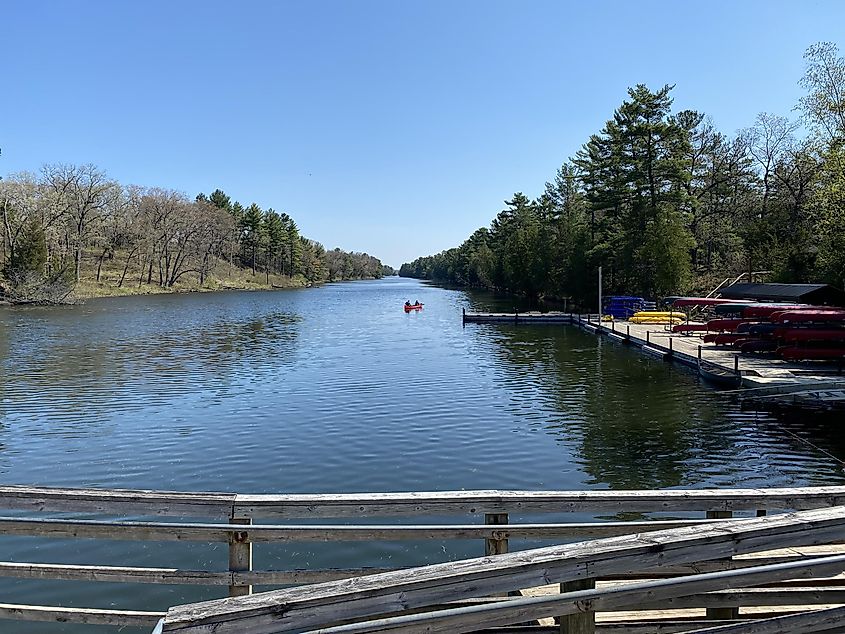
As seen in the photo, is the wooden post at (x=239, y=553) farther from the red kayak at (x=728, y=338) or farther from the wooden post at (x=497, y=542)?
the red kayak at (x=728, y=338)

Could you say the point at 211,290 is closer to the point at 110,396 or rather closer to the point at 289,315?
the point at 289,315

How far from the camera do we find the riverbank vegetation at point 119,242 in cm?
6850

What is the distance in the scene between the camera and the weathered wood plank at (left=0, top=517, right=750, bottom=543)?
4348 millimetres

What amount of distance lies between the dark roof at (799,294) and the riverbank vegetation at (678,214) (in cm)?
125

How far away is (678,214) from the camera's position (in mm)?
52781

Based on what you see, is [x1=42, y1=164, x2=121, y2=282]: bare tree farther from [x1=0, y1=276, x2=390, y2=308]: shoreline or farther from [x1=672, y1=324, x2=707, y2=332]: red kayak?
[x1=672, y1=324, x2=707, y2=332]: red kayak

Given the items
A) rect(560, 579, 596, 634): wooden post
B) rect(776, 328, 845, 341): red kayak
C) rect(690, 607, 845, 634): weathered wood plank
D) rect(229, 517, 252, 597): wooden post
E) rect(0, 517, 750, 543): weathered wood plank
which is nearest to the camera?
rect(560, 579, 596, 634): wooden post

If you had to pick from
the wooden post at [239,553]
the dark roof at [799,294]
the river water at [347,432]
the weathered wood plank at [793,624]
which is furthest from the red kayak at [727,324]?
the wooden post at [239,553]

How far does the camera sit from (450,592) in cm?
315

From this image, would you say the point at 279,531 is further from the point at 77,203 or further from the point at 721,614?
the point at 77,203

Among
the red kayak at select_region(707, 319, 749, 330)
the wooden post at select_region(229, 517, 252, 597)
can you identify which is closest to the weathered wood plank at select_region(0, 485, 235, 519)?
the wooden post at select_region(229, 517, 252, 597)

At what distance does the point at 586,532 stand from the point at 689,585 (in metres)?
1.41

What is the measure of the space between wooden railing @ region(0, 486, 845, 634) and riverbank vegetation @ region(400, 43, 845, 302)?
1319 inches

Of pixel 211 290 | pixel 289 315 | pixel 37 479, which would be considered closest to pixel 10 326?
pixel 289 315
